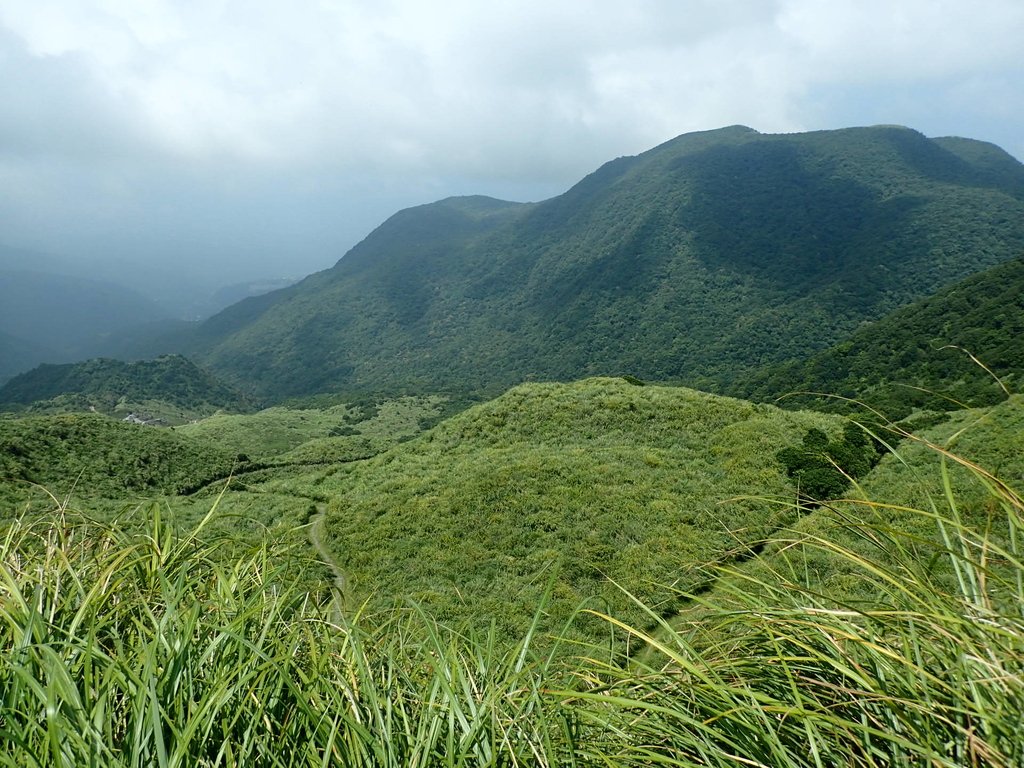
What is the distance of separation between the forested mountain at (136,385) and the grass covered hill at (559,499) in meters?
118

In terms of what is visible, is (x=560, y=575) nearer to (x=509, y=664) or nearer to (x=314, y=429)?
(x=509, y=664)

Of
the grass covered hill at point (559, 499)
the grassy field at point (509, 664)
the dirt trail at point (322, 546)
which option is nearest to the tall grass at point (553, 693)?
the grassy field at point (509, 664)

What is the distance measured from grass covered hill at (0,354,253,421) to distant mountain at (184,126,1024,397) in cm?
3434

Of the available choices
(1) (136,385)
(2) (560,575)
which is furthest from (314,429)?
(2) (560,575)

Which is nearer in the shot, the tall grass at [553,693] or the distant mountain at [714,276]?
the tall grass at [553,693]

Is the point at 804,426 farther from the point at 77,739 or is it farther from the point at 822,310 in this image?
the point at 822,310

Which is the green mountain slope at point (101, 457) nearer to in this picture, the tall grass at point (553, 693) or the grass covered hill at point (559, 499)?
the grass covered hill at point (559, 499)

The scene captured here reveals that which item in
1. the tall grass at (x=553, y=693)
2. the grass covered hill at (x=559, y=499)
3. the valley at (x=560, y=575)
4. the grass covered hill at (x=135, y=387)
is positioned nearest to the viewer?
the tall grass at (x=553, y=693)

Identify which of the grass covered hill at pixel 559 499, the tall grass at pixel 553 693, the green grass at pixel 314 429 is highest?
the tall grass at pixel 553 693

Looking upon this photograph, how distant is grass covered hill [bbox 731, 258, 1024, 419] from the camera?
1545 inches

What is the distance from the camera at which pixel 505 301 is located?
18588 cm

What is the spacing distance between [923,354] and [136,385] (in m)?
143

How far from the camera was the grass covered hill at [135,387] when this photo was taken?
394 feet

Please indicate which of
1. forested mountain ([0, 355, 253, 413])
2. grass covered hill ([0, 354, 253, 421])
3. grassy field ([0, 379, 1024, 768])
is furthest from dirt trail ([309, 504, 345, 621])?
forested mountain ([0, 355, 253, 413])
